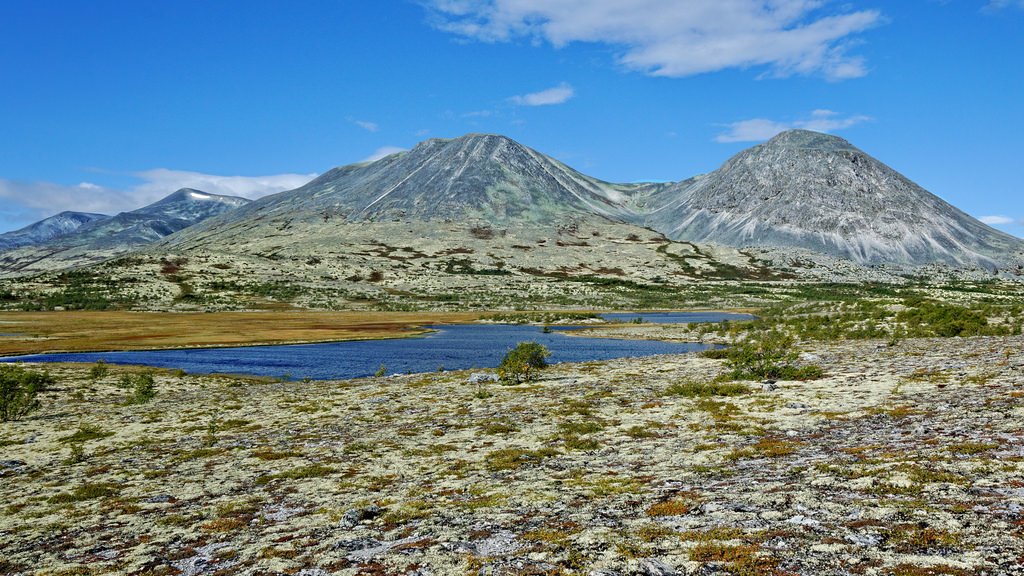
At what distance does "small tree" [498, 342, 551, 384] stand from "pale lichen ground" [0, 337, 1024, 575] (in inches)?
324

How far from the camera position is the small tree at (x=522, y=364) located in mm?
36406

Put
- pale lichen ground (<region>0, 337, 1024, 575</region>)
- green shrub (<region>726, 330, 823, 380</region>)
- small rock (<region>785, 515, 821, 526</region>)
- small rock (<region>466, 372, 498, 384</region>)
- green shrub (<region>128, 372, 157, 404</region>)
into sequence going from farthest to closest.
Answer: small rock (<region>466, 372, 498, 384</region>) → green shrub (<region>128, 372, 157, 404</region>) → green shrub (<region>726, 330, 823, 380</region>) → small rock (<region>785, 515, 821, 526</region>) → pale lichen ground (<region>0, 337, 1024, 575</region>)

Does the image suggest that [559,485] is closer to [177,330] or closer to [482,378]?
[482,378]

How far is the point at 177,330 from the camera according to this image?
10350cm

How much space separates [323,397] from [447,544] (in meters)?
26.1

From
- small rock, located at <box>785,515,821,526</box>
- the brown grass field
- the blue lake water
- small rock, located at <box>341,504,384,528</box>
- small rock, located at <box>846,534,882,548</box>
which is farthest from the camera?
the brown grass field

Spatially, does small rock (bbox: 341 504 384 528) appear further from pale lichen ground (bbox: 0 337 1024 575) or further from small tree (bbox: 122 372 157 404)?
small tree (bbox: 122 372 157 404)

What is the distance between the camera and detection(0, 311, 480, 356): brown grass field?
8294 cm

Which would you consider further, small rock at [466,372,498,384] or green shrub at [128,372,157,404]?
small rock at [466,372,498,384]

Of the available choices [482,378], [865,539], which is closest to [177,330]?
[482,378]

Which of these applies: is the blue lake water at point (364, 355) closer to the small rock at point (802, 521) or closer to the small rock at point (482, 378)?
the small rock at point (482, 378)

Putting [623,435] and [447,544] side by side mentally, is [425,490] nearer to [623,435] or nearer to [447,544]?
[447,544]

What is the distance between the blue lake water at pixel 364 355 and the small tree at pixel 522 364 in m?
19.6

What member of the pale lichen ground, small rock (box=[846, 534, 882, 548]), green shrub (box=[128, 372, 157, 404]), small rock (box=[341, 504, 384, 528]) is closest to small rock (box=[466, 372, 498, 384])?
the pale lichen ground
